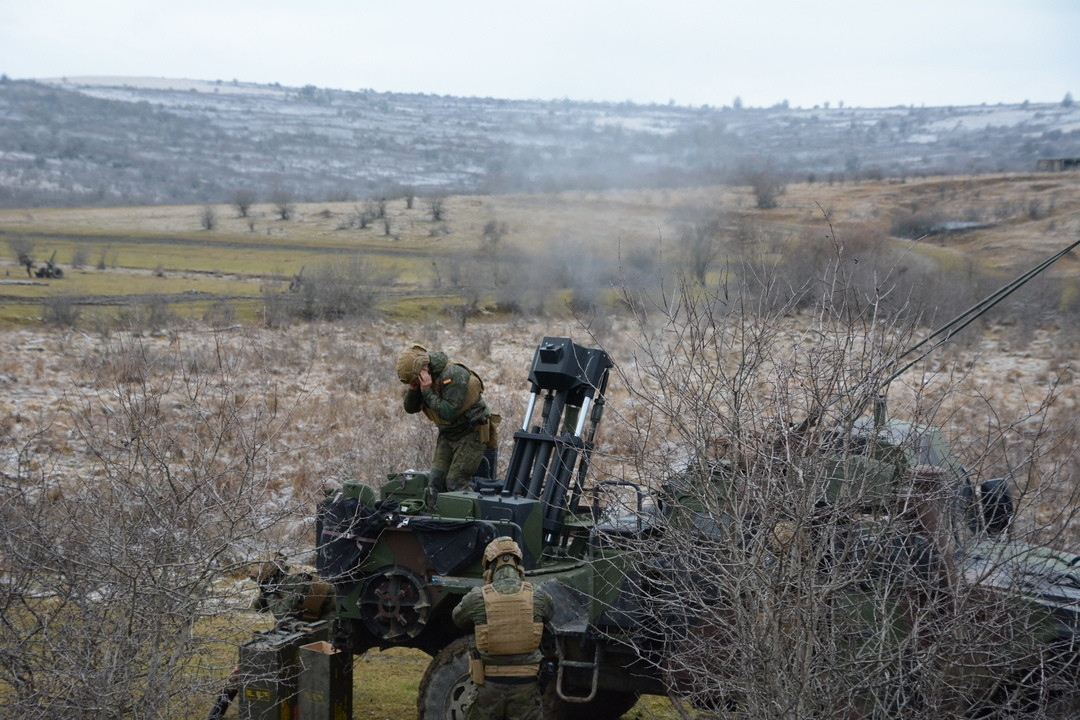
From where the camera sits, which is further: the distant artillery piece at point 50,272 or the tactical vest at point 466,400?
the distant artillery piece at point 50,272

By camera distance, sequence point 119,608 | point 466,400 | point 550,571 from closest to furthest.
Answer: point 119,608 < point 550,571 < point 466,400

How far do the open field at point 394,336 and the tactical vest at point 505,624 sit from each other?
167cm

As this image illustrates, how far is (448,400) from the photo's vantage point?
8.58m

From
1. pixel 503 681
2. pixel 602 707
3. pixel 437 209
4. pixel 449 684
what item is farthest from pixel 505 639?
pixel 437 209

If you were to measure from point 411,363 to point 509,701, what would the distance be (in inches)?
117

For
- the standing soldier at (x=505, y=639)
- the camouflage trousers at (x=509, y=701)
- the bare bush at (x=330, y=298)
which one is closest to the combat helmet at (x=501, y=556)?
the standing soldier at (x=505, y=639)

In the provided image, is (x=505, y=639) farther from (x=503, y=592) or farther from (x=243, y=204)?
(x=243, y=204)

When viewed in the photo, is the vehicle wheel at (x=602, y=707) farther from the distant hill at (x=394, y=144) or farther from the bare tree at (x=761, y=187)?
the distant hill at (x=394, y=144)


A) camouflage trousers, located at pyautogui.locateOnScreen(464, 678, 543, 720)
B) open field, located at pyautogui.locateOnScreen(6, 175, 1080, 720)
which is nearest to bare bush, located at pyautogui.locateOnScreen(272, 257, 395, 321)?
open field, located at pyautogui.locateOnScreen(6, 175, 1080, 720)

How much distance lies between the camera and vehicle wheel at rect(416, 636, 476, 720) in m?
7.14

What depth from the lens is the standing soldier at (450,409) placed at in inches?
335

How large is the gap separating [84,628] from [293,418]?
1422cm

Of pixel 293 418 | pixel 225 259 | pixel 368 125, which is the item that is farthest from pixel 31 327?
pixel 368 125

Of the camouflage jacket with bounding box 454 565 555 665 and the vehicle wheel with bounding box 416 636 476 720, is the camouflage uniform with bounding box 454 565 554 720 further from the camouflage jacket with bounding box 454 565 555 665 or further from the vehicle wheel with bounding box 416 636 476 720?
the vehicle wheel with bounding box 416 636 476 720
